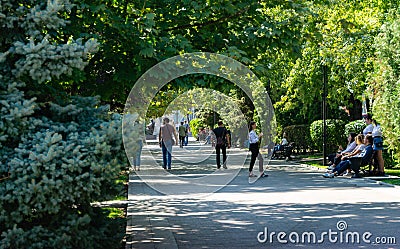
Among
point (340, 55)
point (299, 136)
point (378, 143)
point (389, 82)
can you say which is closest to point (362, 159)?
point (378, 143)

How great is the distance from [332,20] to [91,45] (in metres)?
20.6

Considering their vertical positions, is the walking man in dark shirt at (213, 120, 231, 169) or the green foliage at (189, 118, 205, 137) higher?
the green foliage at (189, 118, 205, 137)

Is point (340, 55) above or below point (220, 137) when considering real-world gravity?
above

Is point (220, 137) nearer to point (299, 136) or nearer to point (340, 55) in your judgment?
point (340, 55)

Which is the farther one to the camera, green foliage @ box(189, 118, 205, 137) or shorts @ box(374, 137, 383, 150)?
green foliage @ box(189, 118, 205, 137)

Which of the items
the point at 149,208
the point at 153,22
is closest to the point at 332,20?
the point at 149,208

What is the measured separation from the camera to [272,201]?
44.9 ft

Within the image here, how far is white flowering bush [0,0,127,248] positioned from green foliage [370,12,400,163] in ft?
45.0

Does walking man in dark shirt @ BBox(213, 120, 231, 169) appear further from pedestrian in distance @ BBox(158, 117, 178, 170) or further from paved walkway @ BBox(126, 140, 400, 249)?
paved walkway @ BBox(126, 140, 400, 249)

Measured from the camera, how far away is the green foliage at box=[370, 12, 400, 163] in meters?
18.9

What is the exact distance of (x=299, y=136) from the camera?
3356cm

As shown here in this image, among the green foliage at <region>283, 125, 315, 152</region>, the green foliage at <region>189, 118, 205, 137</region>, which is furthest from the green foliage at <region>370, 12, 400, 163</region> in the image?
the green foliage at <region>189, 118, 205, 137</region>

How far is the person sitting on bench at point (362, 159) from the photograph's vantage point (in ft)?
62.1

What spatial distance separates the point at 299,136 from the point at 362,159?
14.6 metres
